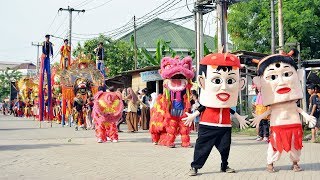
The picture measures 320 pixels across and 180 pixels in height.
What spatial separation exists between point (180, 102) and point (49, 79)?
9.17 metres

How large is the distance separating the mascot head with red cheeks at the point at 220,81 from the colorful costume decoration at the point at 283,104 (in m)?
0.52

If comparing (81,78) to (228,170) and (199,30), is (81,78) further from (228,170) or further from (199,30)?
(228,170)

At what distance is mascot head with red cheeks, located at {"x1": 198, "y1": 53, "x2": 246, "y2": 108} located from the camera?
7812mm

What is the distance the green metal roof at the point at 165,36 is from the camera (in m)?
51.7

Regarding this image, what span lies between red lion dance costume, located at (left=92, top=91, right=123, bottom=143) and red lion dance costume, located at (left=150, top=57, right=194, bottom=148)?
2.02 m

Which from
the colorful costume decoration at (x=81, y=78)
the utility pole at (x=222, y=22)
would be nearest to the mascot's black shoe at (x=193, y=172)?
the utility pole at (x=222, y=22)

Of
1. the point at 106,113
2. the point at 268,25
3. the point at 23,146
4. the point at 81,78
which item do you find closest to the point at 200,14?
the point at 81,78

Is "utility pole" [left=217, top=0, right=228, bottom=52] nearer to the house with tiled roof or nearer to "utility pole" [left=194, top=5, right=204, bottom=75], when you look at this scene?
"utility pole" [left=194, top=5, right=204, bottom=75]

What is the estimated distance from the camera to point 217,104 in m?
7.79

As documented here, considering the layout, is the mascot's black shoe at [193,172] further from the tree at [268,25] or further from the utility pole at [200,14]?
the tree at [268,25]

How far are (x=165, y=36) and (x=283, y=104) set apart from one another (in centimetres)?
4611

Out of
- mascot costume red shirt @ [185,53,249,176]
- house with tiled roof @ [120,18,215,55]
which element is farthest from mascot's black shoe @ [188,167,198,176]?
house with tiled roof @ [120,18,215,55]

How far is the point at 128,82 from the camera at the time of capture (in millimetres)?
28562

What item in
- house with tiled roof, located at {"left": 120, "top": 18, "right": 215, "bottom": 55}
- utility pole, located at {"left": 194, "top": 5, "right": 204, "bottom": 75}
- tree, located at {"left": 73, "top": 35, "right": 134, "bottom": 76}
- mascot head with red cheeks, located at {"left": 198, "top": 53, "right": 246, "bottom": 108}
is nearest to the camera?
mascot head with red cheeks, located at {"left": 198, "top": 53, "right": 246, "bottom": 108}
